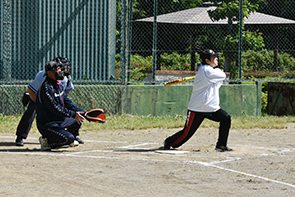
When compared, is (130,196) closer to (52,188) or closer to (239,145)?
(52,188)

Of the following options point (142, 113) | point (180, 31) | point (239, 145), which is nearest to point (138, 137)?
point (239, 145)

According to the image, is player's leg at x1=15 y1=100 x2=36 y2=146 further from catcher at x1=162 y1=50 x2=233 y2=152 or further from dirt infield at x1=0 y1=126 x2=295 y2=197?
catcher at x1=162 y1=50 x2=233 y2=152

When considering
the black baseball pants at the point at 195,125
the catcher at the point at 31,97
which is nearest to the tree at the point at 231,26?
the black baseball pants at the point at 195,125

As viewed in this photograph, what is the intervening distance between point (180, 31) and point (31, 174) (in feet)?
32.9

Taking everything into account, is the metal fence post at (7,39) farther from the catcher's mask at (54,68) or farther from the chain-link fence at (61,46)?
the catcher's mask at (54,68)

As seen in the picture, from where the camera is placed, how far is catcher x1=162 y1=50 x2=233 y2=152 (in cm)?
762

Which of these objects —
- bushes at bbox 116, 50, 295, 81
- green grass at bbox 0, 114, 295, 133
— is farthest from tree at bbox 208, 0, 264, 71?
green grass at bbox 0, 114, 295, 133

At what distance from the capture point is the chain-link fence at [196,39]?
12.7 metres

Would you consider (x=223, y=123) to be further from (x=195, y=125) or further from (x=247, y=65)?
(x=247, y=65)

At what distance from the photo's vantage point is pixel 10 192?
497 cm

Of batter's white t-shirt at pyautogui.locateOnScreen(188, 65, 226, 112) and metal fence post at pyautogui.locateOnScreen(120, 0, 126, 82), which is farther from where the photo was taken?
metal fence post at pyautogui.locateOnScreen(120, 0, 126, 82)

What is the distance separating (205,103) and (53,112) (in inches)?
91.6

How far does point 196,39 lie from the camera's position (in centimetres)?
1484

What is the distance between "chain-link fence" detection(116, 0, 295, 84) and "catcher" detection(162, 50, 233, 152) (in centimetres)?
478
